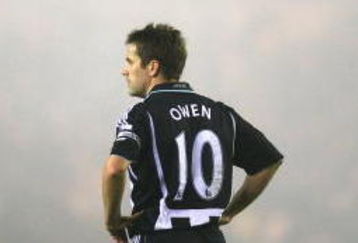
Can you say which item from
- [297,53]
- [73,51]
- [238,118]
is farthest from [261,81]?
[238,118]

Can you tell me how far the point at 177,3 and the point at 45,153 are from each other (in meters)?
0.87

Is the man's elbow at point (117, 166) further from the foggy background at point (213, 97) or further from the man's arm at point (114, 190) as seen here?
the foggy background at point (213, 97)

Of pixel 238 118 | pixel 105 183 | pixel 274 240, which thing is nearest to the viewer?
pixel 105 183

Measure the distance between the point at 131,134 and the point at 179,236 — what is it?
0.81 feet

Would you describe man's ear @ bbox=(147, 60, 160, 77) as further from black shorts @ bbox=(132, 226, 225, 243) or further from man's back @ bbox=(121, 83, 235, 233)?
black shorts @ bbox=(132, 226, 225, 243)

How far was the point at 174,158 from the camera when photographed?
65.7 inches

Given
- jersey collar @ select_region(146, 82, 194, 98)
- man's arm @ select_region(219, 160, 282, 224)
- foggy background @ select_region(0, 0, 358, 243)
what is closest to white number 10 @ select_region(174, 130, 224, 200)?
jersey collar @ select_region(146, 82, 194, 98)

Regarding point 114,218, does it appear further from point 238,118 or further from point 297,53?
point 297,53

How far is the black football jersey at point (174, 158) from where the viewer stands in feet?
5.47

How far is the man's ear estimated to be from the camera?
179 cm

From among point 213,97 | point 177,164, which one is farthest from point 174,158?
point 213,97

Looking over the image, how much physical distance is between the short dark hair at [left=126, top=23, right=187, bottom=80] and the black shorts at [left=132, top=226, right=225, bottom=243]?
0.36 metres

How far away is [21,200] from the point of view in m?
3.35

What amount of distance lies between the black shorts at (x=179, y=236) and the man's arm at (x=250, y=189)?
20cm
